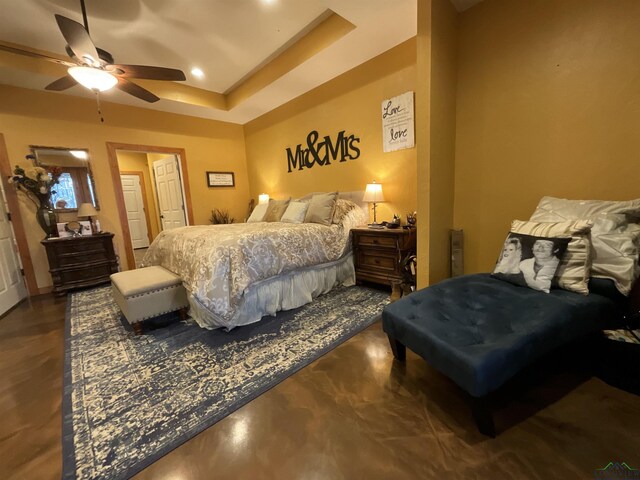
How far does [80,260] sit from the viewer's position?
11.5 feet

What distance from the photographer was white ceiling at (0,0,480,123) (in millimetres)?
2357

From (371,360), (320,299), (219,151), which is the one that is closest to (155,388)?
(371,360)

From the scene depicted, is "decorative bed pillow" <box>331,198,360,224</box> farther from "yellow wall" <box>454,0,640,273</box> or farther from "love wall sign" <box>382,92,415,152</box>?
"yellow wall" <box>454,0,640,273</box>

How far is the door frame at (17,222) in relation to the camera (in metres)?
3.25

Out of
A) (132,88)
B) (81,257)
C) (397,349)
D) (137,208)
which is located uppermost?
(132,88)

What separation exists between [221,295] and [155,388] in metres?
0.70

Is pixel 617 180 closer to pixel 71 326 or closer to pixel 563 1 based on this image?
pixel 563 1

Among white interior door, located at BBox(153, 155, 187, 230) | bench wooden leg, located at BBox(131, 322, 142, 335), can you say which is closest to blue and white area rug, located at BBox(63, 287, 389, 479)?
bench wooden leg, located at BBox(131, 322, 142, 335)

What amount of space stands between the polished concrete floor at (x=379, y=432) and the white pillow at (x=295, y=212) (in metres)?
2.08

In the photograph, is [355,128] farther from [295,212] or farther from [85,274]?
[85,274]

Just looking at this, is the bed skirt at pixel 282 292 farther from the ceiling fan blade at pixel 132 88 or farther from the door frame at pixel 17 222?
the door frame at pixel 17 222

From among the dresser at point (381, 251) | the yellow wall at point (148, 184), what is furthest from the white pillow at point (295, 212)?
the yellow wall at point (148, 184)

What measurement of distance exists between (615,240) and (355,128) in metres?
2.72

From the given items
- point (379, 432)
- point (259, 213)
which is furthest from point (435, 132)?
point (259, 213)
